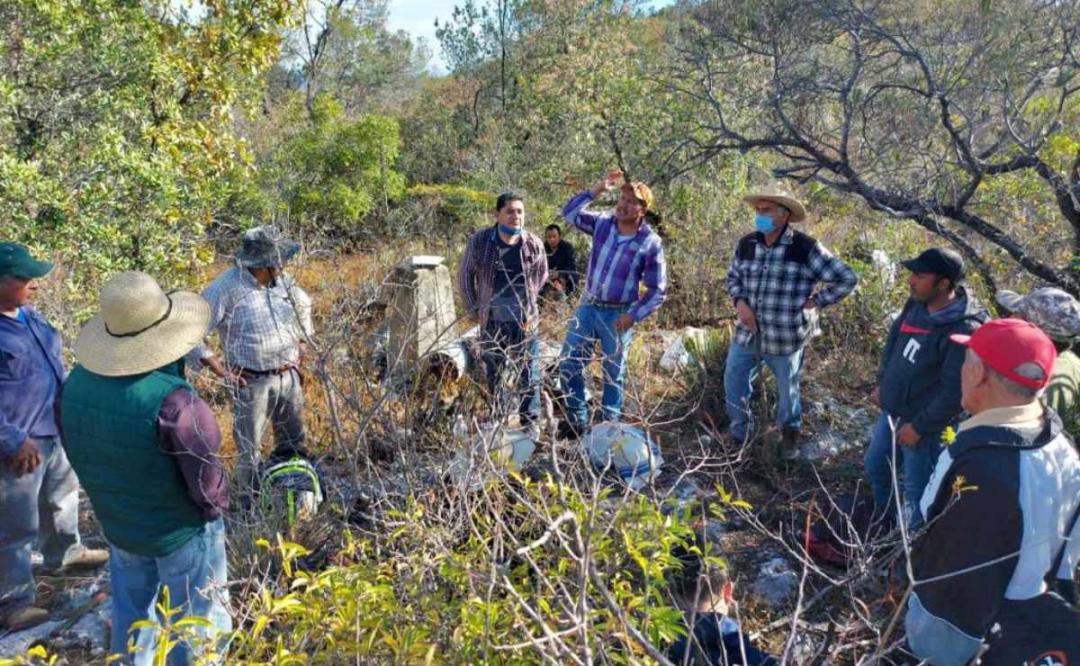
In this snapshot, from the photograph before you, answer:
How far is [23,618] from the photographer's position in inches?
126

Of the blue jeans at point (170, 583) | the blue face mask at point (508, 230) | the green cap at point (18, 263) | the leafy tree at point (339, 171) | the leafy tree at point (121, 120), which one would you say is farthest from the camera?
the leafy tree at point (339, 171)

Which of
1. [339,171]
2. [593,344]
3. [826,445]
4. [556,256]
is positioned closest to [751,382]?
[826,445]

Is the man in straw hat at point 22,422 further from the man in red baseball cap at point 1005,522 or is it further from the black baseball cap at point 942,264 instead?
the black baseball cap at point 942,264

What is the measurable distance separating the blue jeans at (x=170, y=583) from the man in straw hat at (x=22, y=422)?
0.84 metres

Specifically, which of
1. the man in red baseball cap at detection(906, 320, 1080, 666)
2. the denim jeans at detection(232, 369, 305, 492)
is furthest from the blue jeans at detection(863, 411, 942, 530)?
the denim jeans at detection(232, 369, 305, 492)

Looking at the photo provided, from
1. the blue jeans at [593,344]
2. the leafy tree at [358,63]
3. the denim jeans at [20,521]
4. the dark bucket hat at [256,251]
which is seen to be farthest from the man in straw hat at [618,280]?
the leafy tree at [358,63]

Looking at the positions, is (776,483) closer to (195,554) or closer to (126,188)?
(195,554)

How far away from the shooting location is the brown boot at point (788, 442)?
4.58 metres

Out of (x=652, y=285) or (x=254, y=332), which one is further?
(x=652, y=285)

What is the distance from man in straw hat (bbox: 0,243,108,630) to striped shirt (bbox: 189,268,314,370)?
744mm

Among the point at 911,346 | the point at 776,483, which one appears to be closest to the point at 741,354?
the point at 776,483

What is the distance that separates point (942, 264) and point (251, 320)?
3.25 metres

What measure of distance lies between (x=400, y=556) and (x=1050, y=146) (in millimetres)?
4580

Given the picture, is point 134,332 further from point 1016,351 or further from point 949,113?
point 949,113
